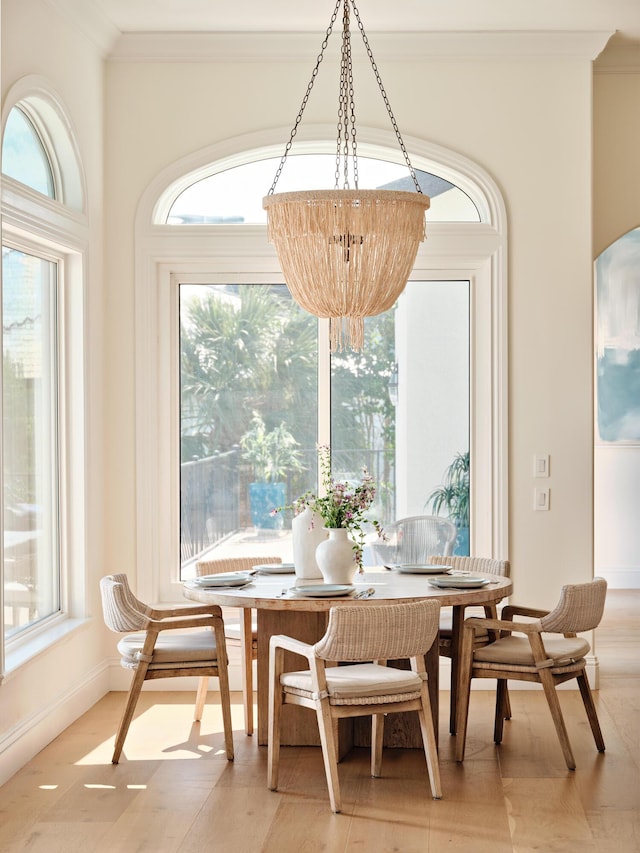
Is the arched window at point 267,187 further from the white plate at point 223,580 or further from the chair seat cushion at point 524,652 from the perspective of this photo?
the chair seat cushion at point 524,652

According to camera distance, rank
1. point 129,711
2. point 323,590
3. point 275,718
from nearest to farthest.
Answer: point 275,718, point 323,590, point 129,711

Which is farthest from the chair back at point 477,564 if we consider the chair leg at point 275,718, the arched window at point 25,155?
the arched window at point 25,155

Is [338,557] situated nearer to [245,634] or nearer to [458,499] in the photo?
[245,634]

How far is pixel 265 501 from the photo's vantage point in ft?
19.0

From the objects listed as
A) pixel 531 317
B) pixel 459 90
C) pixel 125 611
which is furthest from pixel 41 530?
pixel 459 90

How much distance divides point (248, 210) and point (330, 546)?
86.1 inches

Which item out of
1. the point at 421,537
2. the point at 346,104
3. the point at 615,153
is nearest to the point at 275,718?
the point at 421,537

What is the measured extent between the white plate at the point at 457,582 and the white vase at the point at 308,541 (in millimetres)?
530

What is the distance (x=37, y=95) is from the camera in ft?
15.1

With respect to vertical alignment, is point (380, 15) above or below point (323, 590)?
above

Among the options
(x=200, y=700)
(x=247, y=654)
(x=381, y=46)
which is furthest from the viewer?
(x=381, y=46)

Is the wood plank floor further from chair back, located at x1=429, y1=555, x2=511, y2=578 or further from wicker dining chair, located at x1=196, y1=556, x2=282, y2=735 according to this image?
chair back, located at x1=429, y1=555, x2=511, y2=578

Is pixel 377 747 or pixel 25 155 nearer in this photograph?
pixel 377 747

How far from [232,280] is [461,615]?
2292 millimetres
